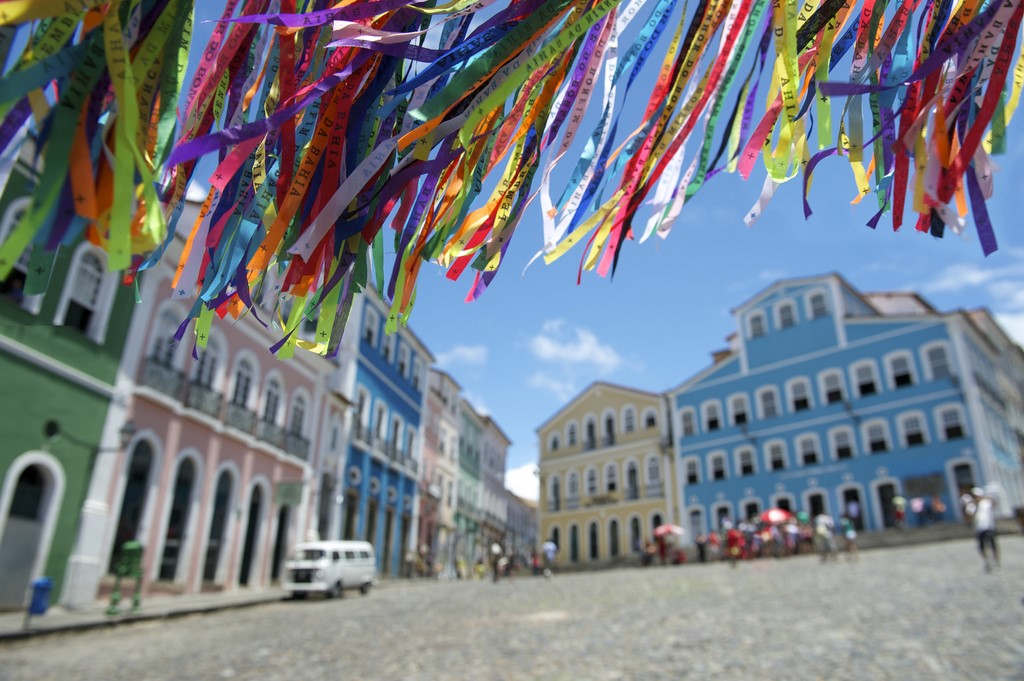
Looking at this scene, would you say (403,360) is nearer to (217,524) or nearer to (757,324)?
(217,524)

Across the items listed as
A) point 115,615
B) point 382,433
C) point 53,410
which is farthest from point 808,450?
point 53,410

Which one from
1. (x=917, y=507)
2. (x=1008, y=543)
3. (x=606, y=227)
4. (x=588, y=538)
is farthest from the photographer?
(x=588, y=538)

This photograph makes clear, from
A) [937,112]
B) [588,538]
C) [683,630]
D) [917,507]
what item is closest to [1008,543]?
[917,507]

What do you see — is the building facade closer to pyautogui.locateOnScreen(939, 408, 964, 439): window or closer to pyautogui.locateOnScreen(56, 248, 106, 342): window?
pyautogui.locateOnScreen(56, 248, 106, 342): window

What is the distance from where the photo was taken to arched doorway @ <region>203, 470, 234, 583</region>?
1730 centimetres

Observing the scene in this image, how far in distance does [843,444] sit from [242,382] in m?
26.3

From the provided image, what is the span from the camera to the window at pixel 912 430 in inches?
1132

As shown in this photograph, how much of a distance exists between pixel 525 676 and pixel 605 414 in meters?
36.6

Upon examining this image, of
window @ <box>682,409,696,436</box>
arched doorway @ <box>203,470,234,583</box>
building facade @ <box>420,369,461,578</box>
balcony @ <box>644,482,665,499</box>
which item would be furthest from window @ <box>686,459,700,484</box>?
Result: arched doorway @ <box>203,470,234,583</box>

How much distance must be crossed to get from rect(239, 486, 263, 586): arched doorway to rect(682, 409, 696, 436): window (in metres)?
25.0

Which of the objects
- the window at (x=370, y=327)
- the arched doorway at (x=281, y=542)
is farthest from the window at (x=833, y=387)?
the arched doorway at (x=281, y=542)

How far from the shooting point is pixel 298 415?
21484 mm

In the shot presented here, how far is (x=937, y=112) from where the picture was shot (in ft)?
5.94

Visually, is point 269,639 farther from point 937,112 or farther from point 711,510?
point 711,510
